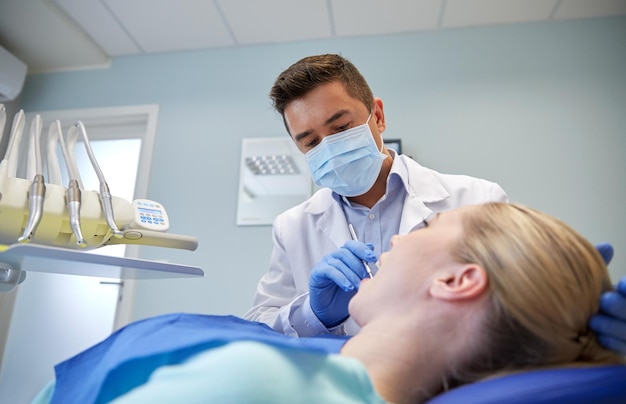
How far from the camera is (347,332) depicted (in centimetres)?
127

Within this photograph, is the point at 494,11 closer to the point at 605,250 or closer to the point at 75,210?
the point at 605,250

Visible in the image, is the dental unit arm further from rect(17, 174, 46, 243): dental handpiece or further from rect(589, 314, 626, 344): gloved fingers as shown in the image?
rect(589, 314, 626, 344): gloved fingers

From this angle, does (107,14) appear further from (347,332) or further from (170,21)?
(347,332)

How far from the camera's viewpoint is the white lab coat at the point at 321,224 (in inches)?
55.3

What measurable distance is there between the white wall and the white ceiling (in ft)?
0.26

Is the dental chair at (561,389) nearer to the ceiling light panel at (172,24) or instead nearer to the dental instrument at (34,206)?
the dental instrument at (34,206)

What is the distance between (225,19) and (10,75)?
4.70 feet

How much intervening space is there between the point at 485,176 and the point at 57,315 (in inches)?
109

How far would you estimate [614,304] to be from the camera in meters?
0.62

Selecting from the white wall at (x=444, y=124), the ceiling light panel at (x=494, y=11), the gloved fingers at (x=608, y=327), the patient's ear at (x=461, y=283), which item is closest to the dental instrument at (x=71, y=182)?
the patient's ear at (x=461, y=283)

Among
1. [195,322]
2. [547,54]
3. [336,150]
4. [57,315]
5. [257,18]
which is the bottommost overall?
[57,315]

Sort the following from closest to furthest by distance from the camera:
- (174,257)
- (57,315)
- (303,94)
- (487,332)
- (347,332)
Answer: (487,332) < (347,332) < (303,94) < (174,257) < (57,315)

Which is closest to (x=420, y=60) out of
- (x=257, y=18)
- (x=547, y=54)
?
(x=547, y=54)

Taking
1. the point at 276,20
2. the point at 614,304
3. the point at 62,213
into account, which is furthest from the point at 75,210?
the point at 276,20
